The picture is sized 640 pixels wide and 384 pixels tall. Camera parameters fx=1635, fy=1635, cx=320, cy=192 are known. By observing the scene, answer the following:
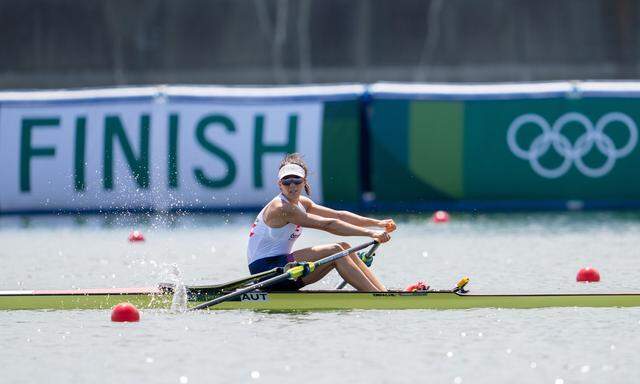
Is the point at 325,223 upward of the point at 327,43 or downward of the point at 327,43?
downward

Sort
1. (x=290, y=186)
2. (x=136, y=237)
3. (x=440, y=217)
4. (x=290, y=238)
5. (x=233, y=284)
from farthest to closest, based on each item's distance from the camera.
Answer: (x=440, y=217)
(x=136, y=237)
(x=290, y=238)
(x=290, y=186)
(x=233, y=284)

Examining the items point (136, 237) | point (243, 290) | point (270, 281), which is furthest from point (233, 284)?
point (136, 237)

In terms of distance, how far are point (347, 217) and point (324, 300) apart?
4.72ft

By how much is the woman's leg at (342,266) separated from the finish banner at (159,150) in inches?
322

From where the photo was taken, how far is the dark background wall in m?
28.8

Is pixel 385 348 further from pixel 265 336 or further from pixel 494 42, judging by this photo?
pixel 494 42

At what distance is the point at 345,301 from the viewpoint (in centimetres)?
1205

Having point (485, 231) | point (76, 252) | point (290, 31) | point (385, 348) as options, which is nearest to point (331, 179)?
point (485, 231)

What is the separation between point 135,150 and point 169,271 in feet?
18.3

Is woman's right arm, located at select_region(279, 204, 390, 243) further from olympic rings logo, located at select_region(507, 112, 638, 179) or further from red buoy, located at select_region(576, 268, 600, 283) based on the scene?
olympic rings logo, located at select_region(507, 112, 638, 179)

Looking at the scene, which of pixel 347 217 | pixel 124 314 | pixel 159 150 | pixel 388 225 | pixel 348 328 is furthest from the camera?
pixel 159 150

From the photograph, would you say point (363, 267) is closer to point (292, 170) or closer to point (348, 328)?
point (292, 170)

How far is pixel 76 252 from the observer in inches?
661

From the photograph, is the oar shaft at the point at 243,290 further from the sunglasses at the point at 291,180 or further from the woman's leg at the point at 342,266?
the sunglasses at the point at 291,180
